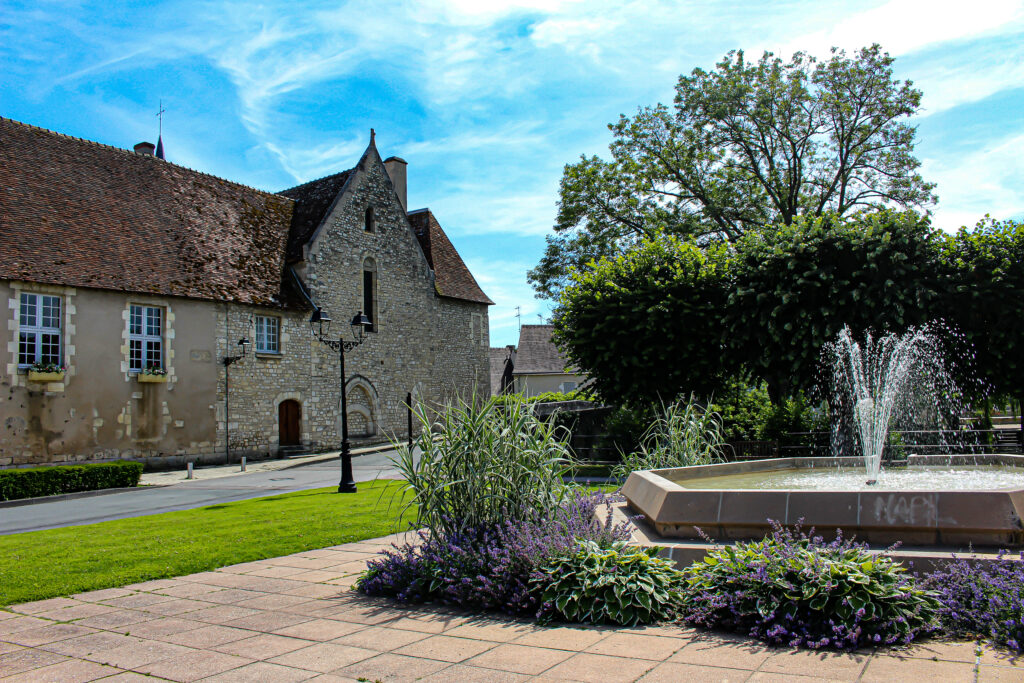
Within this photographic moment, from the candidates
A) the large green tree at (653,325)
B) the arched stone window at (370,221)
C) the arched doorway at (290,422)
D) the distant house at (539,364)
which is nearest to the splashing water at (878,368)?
the large green tree at (653,325)

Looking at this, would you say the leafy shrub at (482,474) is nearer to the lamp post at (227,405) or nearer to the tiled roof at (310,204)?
the lamp post at (227,405)

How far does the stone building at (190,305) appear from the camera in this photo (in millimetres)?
20969

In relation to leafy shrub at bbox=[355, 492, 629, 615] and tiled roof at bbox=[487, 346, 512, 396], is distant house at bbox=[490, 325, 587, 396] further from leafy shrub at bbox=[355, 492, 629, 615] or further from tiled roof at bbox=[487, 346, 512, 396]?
leafy shrub at bbox=[355, 492, 629, 615]

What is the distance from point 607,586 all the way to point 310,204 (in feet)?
96.3

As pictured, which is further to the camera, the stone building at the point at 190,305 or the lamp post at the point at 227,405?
the lamp post at the point at 227,405

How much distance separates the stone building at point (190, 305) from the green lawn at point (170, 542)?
791cm

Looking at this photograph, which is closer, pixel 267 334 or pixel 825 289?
pixel 825 289

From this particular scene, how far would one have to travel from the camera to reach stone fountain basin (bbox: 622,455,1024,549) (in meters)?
5.18

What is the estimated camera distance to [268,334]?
27.4m

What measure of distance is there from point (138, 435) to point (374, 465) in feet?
24.3

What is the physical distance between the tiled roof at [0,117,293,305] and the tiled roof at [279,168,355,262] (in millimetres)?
726

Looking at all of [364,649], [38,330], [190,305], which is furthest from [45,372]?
[364,649]

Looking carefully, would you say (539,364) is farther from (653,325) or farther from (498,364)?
(653,325)

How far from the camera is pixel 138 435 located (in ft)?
74.7
